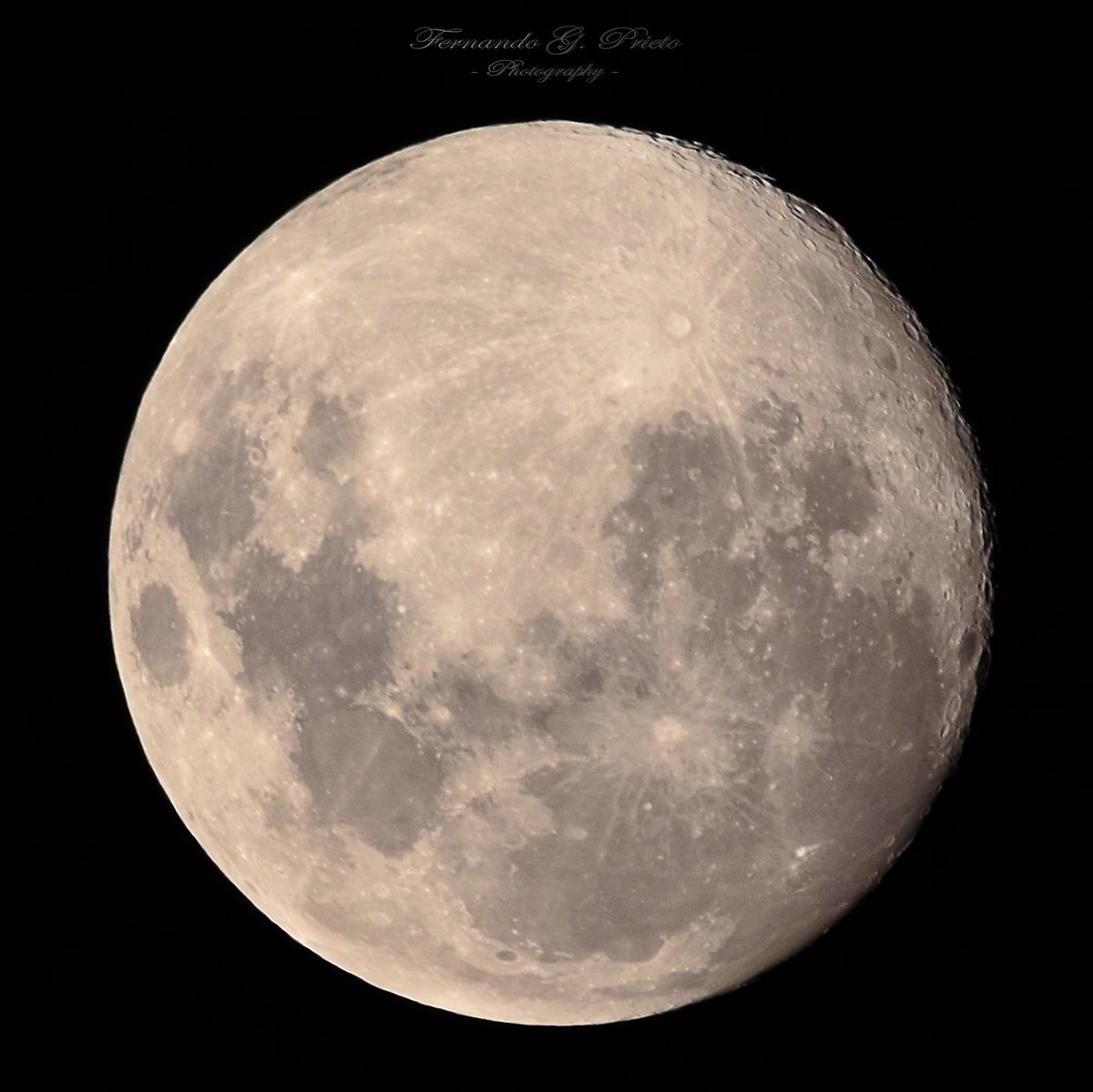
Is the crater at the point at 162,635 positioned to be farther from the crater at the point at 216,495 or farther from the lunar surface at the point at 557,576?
the crater at the point at 216,495

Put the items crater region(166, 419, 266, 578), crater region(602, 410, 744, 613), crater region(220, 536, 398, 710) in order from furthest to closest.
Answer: crater region(166, 419, 266, 578) → crater region(220, 536, 398, 710) → crater region(602, 410, 744, 613)

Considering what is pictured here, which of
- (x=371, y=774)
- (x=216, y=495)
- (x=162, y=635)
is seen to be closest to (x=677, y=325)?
(x=216, y=495)

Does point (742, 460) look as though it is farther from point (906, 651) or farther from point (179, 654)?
point (179, 654)

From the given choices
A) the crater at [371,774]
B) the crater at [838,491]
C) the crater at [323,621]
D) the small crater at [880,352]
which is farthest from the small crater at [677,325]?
the crater at [371,774]

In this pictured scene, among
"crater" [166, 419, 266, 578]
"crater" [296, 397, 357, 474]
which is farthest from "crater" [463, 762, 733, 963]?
"crater" [166, 419, 266, 578]

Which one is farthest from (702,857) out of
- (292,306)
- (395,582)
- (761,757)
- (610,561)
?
(292,306)

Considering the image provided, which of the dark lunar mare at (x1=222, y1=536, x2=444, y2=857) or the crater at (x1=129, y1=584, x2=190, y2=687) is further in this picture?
the crater at (x1=129, y1=584, x2=190, y2=687)

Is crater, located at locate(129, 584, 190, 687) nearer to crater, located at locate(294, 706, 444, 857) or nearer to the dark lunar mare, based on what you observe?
the dark lunar mare

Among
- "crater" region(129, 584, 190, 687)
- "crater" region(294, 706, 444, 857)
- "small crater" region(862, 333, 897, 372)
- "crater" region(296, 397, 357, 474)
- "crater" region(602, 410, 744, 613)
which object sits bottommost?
"crater" region(294, 706, 444, 857)
